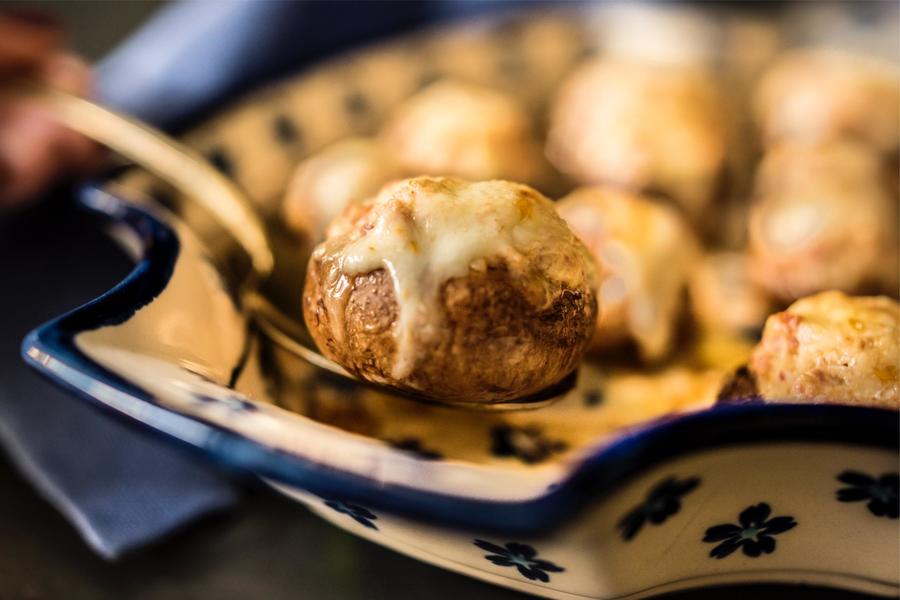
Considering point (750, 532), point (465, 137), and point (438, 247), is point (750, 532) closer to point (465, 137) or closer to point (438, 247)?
point (438, 247)

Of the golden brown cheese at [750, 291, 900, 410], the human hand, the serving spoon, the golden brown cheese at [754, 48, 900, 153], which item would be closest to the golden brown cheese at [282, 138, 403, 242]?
the serving spoon

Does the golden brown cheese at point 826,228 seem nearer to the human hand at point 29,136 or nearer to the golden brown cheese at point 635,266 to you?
the golden brown cheese at point 635,266

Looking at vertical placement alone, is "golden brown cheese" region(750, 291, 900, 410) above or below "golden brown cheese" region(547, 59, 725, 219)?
below

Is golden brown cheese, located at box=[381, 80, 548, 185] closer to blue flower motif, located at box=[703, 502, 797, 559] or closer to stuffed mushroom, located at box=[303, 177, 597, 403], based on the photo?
stuffed mushroom, located at box=[303, 177, 597, 403]

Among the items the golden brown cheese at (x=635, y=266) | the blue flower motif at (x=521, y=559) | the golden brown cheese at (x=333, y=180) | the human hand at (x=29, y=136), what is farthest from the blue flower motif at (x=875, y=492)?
the human hand at (x=29, y=136)

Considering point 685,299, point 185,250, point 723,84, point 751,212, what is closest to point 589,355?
point 685,299

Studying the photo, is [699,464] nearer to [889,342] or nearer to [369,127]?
[889,342]

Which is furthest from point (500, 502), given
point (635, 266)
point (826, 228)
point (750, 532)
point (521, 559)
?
point (826, 228)
